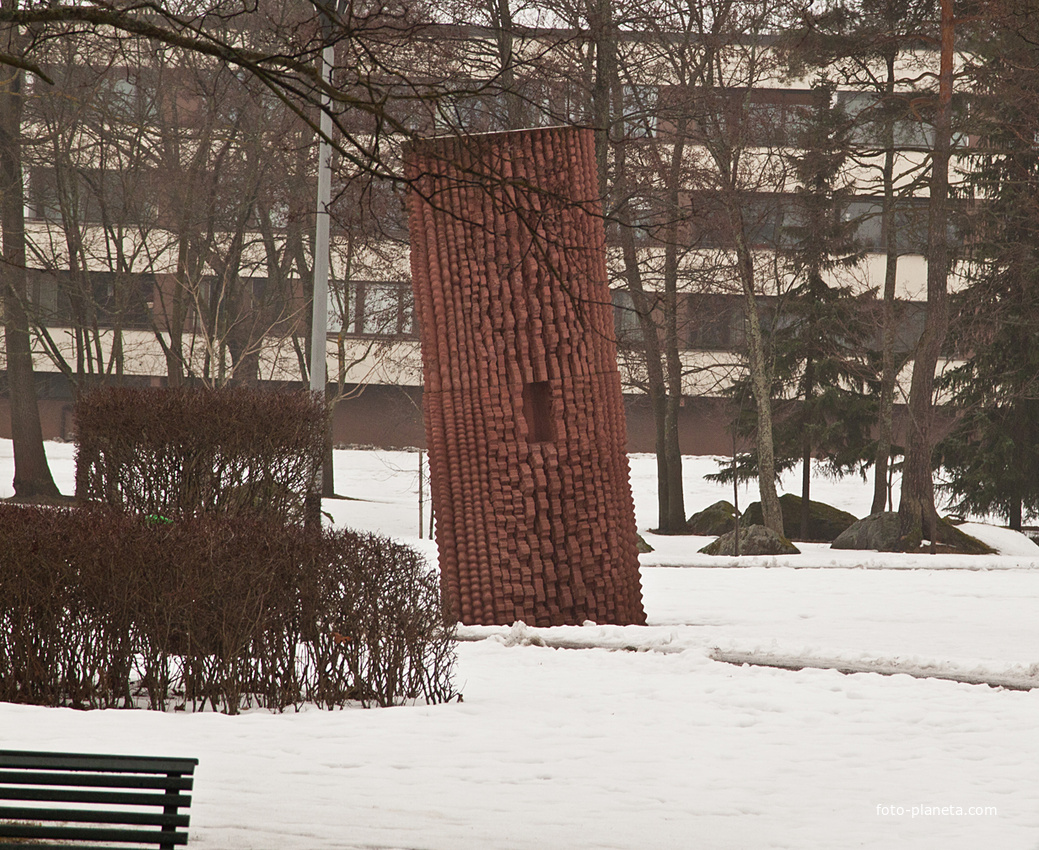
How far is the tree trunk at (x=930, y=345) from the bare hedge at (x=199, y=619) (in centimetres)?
1414

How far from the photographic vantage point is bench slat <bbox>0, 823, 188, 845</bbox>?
332 cm

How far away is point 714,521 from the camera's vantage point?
2350cm

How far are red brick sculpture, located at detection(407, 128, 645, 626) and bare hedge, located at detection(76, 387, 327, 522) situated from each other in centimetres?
172

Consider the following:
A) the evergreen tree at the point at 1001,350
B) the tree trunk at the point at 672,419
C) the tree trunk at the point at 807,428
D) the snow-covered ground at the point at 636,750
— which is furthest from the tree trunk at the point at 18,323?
the evergreen tree at the point at 1001,350

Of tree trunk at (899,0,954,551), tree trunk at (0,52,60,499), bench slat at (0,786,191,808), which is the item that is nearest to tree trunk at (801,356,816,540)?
tree trunk at (899,0,954,551)

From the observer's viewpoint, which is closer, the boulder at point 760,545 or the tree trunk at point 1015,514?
the boulder at point 760,545

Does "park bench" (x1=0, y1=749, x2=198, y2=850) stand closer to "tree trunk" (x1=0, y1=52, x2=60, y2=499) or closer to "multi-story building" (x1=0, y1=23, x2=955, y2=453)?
"multi-story building" (x1=0, y1=23, x2=955, y2=453)

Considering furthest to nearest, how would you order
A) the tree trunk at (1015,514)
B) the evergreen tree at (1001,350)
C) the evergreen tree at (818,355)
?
the evergreen tree at (818,355) → the tree trunk at (1015,514) → the evergreen tree at (1001,350)

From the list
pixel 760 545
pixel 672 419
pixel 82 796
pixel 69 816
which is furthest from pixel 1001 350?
pixel 69 816

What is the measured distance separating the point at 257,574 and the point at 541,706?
1.76 m

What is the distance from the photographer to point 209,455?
33.6 ft

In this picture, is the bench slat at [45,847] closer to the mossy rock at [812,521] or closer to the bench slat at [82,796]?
the bench slat at [82,796]

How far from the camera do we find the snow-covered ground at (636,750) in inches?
176

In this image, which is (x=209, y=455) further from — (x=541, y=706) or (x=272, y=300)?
(x=272, y=300)
